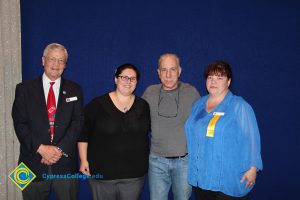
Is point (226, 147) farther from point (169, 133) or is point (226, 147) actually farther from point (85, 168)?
point (85, 168)

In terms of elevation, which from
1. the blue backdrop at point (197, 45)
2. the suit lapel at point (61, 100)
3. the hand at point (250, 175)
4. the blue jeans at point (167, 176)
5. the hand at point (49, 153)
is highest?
the blue backdrop at point (197, 45)

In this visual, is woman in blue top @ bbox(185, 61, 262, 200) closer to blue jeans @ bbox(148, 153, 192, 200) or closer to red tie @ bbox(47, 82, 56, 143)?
blue jeans @ bbox(148, 153, 192, 200)

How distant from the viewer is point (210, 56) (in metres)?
2.89

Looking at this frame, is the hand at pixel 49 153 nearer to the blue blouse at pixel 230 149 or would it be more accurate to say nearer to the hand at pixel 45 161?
the hand at pixel 45 161

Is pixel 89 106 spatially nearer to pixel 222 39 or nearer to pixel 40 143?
pixel 40 143

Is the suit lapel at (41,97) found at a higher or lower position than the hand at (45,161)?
higher

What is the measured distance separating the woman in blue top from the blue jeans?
284 mm

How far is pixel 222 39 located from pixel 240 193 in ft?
5.70

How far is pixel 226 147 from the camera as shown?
1.87m

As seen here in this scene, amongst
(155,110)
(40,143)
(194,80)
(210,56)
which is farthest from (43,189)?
(210,56)

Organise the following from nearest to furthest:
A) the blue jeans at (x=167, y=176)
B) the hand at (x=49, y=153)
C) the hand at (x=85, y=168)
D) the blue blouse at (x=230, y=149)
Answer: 1. the blue blouse at (x=230, y=149)
2. the hand at (x=49, y=153)
3. the hand at (x=85, y=168)
4. the blue jeans at (x=167, y=176)

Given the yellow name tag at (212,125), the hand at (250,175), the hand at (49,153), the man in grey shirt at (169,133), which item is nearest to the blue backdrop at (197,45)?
the man in grey shirt at (169,133)

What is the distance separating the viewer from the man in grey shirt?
225 centimetres

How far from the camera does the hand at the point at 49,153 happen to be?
205cm
